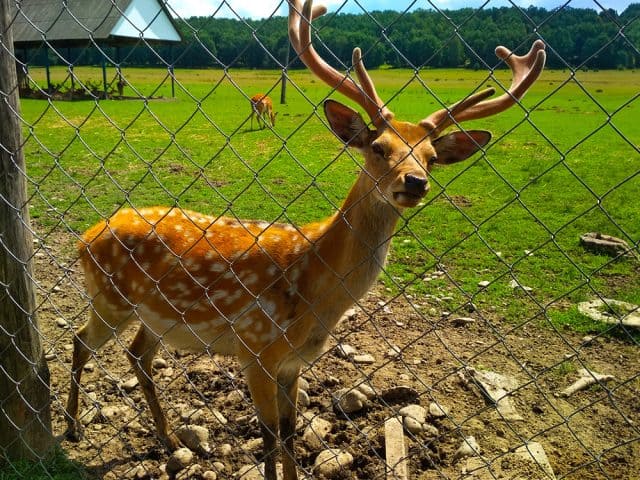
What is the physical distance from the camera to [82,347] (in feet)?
11.0

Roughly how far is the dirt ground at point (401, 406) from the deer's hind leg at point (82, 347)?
0.09m

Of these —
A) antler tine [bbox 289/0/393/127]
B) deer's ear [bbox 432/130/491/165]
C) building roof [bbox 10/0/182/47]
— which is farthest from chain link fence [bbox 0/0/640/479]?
building roof [bbox 10/0/182/47]

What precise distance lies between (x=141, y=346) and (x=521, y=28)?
9.03 feet

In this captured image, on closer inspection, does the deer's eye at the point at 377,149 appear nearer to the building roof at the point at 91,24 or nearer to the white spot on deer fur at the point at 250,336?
the white spot on deer fur at the point at 250,336

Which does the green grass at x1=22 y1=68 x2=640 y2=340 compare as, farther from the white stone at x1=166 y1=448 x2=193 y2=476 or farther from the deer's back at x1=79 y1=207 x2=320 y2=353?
the white stone at x1=166 y1=448 x2=193 y2=476

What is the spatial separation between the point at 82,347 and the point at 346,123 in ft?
6.66

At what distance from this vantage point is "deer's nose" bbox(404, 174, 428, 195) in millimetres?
2143

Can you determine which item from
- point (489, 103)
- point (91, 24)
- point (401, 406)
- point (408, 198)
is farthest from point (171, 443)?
point (91, 24)

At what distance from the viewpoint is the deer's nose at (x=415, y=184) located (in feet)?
7.03

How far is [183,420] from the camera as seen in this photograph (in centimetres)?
333

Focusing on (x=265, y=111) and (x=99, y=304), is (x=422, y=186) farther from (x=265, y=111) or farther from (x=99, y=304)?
(x=265, y=111)

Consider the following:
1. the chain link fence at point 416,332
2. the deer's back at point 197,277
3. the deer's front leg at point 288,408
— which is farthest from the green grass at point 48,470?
the deer's front leg at point 288,408

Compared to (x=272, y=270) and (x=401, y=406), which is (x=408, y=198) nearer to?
(x=272, y=270)

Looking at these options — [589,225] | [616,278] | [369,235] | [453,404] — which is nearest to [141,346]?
[369,235]
